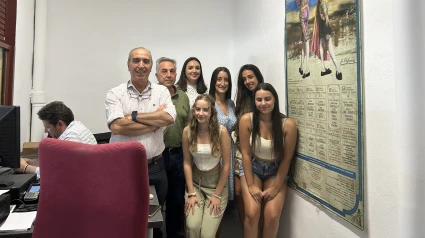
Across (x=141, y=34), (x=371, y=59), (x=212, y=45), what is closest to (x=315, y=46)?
(x=371, y=59)

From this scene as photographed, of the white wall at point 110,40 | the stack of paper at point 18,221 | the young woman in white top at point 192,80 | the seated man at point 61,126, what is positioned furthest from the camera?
the white wall at point 110,40

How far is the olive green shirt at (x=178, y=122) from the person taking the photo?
90.8 inches

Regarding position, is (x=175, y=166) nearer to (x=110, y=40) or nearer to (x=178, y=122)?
(x=178, y=122)

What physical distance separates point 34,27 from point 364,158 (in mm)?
3559

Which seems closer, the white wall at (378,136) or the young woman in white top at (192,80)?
the white wall at (378,136)

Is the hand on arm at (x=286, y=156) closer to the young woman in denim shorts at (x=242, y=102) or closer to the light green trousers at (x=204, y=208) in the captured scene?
the young woman in denim shorts at (x=242, y=102)

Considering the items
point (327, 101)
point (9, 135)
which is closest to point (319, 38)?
point (327, 101)

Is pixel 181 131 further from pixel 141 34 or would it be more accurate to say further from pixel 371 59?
pixel 141 34

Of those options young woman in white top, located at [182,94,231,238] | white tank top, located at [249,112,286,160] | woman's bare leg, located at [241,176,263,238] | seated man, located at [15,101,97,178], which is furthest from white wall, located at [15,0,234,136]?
woman's bare leg, located at [241,176,263,238]

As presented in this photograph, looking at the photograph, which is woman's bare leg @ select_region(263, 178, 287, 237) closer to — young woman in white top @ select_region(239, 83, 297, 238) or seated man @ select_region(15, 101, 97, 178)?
young woman in white top @ select_region(239, 83, 297, 238)

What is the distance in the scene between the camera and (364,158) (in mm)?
1383

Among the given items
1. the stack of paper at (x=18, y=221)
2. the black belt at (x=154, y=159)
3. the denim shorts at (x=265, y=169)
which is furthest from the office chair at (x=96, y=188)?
the denim shorts at (x=265, y=169)

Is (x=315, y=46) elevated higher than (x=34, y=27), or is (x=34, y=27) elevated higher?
(x=34, y=27)

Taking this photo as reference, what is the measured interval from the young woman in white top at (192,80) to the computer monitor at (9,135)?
1.48 metres
